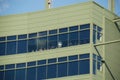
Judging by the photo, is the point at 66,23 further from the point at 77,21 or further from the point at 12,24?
the point at 12,24

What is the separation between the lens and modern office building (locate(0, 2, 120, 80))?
68375 mm

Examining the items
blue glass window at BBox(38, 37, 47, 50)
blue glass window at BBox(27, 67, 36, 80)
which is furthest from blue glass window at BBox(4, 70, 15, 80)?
blue glass window at BBox(38, 37, 47, 50)

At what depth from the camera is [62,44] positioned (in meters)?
70.1

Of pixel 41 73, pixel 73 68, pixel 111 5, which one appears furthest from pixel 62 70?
pixel 111 5

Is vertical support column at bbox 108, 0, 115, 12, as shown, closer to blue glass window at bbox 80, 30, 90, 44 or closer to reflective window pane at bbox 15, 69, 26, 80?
blue glass window at bbox 80, 30, 90, 44

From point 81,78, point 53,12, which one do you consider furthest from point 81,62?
point 53,12

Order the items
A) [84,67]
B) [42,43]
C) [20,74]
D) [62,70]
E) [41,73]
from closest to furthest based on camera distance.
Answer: [84,67] → [62,70] → [41,73] → [42,43] → [20,74]

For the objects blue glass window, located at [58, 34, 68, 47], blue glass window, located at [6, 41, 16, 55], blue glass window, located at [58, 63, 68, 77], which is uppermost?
blue glass window, located at [58, 34, 68, 47]

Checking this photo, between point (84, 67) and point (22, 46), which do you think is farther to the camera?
point (22, 46)

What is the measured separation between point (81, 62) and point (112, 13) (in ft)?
28.7

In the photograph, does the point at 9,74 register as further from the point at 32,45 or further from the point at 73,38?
the point at 73,38

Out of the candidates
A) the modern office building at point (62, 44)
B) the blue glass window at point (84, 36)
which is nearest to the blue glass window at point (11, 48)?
the modern office building at point (62, 44)

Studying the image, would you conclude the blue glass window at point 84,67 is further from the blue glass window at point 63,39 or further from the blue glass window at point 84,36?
the blue glass window at point 63,39

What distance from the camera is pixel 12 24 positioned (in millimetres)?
73875
